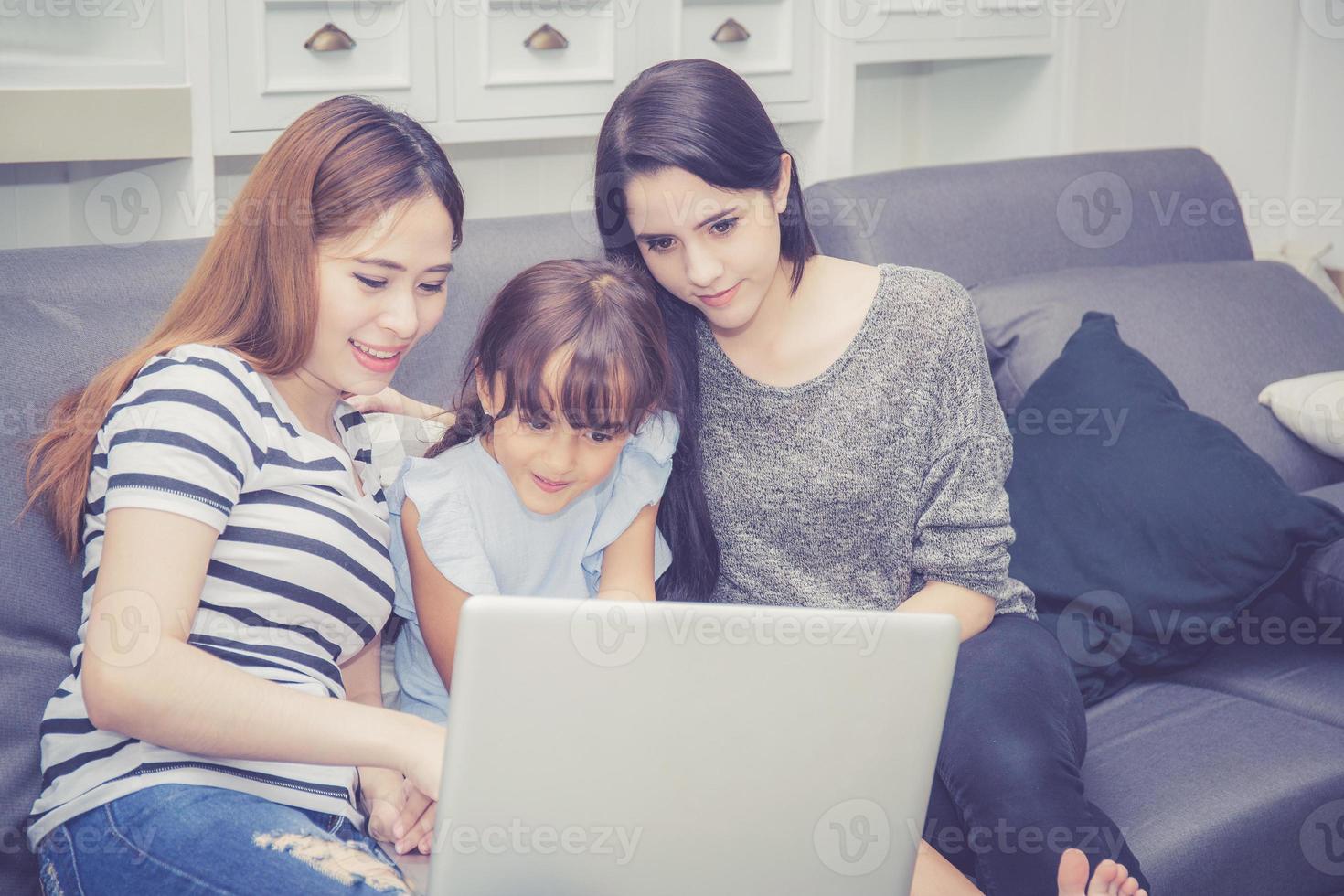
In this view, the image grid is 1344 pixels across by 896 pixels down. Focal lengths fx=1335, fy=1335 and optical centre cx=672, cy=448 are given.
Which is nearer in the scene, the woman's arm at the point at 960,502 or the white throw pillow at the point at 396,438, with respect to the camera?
the white throw pillow at the point at 396,438

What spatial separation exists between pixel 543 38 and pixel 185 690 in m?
1.31

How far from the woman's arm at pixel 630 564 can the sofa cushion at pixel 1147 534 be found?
547 millimetres

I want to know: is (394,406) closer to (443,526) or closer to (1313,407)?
(443,526)

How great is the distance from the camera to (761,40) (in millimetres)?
2270

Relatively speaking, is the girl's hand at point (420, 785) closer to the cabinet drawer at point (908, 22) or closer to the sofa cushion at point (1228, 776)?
the sofa cushion at point (1228, 776)

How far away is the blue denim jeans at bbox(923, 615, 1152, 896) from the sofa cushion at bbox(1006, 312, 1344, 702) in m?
0.20

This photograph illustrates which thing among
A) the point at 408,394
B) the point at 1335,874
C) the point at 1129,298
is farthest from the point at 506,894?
the point at 1129,298

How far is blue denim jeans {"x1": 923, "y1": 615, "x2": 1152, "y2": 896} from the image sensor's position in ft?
4.06

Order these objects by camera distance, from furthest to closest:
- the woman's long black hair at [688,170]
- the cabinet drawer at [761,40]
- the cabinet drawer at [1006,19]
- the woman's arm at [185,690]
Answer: the cabinet drawer at [1006,19], the cabinet drawer at [761,40], the woman's long black hair at [688,170], the woman's arm at [185,690]


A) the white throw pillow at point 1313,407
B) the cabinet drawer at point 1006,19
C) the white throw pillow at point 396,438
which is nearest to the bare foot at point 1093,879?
the white throw pillow at point 396,438

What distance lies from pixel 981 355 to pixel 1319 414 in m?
0.68

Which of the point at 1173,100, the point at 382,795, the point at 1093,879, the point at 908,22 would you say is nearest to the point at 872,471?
the point at 1093,879

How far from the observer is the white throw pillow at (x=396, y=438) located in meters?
1.35

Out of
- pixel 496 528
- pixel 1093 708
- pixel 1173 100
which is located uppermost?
pixel 1173 100
